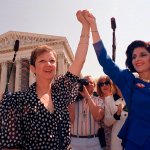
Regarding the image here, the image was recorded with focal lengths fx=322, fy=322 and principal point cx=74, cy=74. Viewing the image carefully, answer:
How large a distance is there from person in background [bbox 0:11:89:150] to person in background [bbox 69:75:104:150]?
2176 millimetres

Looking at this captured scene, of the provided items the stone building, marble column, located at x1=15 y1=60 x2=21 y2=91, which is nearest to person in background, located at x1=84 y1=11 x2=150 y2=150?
the stone building

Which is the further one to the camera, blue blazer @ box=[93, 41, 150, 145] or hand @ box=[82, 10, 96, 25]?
hand @ box=[82, 10, 96, 25]

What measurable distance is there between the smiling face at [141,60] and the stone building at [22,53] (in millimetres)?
34415

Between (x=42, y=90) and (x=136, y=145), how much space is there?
975 millimetres

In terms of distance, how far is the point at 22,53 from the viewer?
40094 millimetres

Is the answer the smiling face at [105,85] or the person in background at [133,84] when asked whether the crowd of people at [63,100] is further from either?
the smiling face at [105,85]

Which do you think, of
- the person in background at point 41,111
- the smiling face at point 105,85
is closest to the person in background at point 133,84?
the person in background at point 41,111

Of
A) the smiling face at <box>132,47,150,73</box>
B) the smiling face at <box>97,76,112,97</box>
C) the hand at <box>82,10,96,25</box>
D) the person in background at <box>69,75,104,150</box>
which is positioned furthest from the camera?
the smiling face at <box>97,76,112,97</box>

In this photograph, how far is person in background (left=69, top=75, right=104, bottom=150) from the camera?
506 centimetres

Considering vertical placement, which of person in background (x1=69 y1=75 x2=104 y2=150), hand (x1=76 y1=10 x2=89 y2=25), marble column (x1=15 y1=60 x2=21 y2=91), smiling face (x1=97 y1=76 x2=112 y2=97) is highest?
marble column (x1=15 y1=60 x2=21 y2=91)

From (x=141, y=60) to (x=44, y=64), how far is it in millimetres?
945

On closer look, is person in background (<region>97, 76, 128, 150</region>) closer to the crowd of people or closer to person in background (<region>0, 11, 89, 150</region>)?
the crowd of people

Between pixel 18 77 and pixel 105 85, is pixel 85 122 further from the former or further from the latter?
pixel 18 77

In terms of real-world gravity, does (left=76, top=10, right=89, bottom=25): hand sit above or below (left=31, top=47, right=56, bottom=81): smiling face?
above
